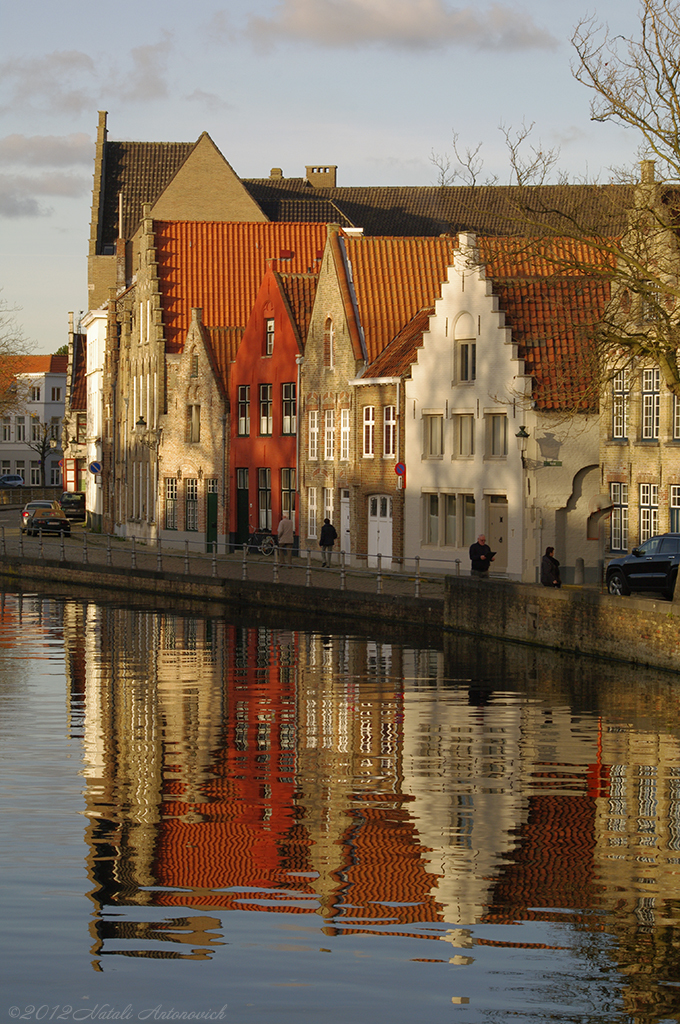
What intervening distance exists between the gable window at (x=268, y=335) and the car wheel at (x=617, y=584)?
2294cm

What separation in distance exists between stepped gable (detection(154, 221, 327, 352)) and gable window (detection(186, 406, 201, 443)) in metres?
2.96

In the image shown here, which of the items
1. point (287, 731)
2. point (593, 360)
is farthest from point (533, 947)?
point (593, 360)

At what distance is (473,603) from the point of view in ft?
108

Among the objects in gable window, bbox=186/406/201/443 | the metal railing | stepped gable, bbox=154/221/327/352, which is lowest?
the metal railing

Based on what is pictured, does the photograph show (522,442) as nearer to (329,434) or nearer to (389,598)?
(389,598)

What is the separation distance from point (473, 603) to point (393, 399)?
1450cm

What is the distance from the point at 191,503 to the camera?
59.4m

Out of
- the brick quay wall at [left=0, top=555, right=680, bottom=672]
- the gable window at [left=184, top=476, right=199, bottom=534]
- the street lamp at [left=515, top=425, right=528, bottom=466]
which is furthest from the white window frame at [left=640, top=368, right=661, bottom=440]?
the gable window at [left=184, top=476, right=199, bottom=534]

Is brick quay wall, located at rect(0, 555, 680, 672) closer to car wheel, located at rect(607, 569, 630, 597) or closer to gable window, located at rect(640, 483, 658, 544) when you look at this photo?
car wheel, located at rect(607, 569, 630, 597)

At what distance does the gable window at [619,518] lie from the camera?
3909 cm

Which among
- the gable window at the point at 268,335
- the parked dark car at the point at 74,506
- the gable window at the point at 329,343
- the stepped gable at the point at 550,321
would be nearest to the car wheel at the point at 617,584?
the stepped gable at the point at 550,321

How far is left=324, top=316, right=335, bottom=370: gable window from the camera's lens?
5016 cm

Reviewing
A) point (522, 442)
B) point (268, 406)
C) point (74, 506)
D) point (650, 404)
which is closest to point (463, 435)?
point (522, 442)

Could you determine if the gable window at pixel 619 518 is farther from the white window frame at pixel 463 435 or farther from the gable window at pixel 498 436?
the white window frame at pixel 463 435
